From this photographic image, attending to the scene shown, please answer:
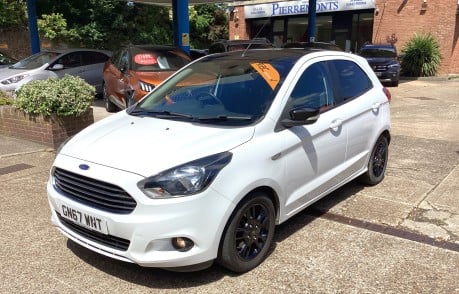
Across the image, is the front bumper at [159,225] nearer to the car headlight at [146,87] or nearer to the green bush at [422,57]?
the car headlight at [146,87]

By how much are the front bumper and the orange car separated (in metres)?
5.96

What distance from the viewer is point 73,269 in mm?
3689

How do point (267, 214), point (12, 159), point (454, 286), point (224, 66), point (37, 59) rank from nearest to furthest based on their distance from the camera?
1. point (454, 286)
2. point (267, 214)
3. point (224, 66)
4. point (12, 159)
5. point (37, 59)

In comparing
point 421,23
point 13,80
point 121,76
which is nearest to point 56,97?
point 121,76

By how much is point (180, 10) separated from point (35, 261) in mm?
8855

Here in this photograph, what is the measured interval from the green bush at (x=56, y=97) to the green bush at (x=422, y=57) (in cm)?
1890

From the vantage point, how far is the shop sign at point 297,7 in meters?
26.2

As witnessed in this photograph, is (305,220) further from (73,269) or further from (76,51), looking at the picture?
(76,51)

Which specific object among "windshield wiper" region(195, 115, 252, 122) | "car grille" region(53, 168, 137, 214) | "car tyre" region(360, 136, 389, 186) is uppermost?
"windshield wiper" region(195, 115, 252, 122)

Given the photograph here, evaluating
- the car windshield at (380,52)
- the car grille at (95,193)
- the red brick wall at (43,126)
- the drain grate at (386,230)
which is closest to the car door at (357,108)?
the drain grate at (386,230)

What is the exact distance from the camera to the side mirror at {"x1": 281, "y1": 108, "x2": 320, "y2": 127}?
387 centimetres

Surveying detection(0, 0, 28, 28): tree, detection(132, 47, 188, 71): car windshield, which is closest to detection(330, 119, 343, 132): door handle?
detection(132, 47, 188, 71): car windshield

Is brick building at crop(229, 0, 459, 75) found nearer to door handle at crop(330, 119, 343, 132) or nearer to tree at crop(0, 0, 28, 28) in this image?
tree at crop(0, 0, 28, 28)

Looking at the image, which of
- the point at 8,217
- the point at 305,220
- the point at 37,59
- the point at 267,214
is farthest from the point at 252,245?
the point at 37,59
